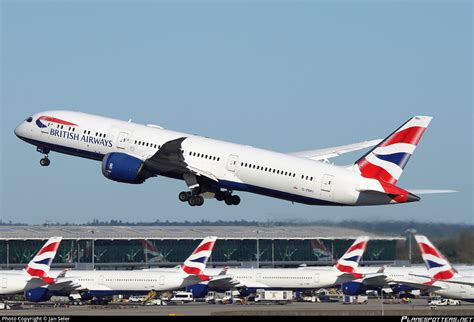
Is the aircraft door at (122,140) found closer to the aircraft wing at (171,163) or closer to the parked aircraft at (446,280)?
the aircraft wing at (171,163)

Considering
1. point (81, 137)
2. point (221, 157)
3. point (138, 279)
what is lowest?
point (138, 279)

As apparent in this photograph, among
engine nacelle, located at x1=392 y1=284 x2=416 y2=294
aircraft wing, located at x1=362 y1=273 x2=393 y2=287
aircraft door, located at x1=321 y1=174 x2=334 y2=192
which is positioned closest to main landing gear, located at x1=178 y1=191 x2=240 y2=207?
aircraft door, located at x1=321 y1=174 x2=334 y2=192

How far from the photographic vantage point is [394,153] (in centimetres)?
7006

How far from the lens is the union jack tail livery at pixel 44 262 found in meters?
94.9

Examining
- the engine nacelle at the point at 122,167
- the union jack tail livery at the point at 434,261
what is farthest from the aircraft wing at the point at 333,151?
the engine nacelle at the point at 122,167

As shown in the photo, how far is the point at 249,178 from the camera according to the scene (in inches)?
2869

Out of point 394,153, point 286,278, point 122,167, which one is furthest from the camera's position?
point 286,278

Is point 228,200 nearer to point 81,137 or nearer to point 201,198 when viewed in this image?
point 201,198

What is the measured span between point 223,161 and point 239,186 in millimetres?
1890

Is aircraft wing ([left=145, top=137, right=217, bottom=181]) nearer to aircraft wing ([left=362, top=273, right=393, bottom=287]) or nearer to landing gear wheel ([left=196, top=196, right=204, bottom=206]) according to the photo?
landing gear wheel ([left=196, top=196, right=204, bottom=206])

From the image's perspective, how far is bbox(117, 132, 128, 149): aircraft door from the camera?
76.7 meters

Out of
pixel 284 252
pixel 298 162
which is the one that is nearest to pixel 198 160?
pixel 298 162

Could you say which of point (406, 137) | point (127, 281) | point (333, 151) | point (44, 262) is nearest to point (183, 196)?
point (333, 151)

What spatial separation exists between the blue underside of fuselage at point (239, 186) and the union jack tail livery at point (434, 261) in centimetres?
615
